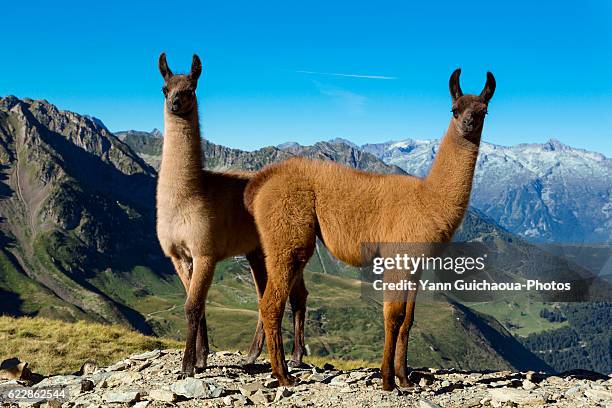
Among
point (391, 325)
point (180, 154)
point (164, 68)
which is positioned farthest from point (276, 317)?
point (164, 68)

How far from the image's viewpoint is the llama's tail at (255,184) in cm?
1255

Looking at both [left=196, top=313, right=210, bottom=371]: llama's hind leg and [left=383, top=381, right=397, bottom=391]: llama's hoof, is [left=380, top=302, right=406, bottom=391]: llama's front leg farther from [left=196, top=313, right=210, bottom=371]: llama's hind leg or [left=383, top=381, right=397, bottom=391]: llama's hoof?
[left=196, top=313, right=210, bottom=371]: llama's hind leg

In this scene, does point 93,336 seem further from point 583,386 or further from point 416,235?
point 583,386

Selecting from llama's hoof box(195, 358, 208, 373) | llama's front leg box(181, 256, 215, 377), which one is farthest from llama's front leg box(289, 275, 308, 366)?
llama's front leg box(181, 256, 215, 377)

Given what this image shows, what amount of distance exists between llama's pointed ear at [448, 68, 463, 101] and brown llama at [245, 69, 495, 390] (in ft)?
0.06

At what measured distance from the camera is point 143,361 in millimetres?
14961

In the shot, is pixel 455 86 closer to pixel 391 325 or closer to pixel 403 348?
pixel 391 325

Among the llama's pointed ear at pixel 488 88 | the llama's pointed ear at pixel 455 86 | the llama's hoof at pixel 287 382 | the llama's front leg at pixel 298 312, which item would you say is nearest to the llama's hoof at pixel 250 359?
the llama's front leg at pixel 298 312

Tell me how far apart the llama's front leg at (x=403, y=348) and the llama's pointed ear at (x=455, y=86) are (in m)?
4.17

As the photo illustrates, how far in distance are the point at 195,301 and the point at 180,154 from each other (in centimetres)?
329

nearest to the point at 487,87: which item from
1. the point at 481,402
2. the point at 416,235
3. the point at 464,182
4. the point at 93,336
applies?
the point at 464,182

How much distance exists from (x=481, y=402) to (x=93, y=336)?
16.7 metres

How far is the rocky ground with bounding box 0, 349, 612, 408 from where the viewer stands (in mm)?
10844

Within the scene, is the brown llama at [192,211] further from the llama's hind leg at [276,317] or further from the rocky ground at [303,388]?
the llama's hind leg at [276,317]
